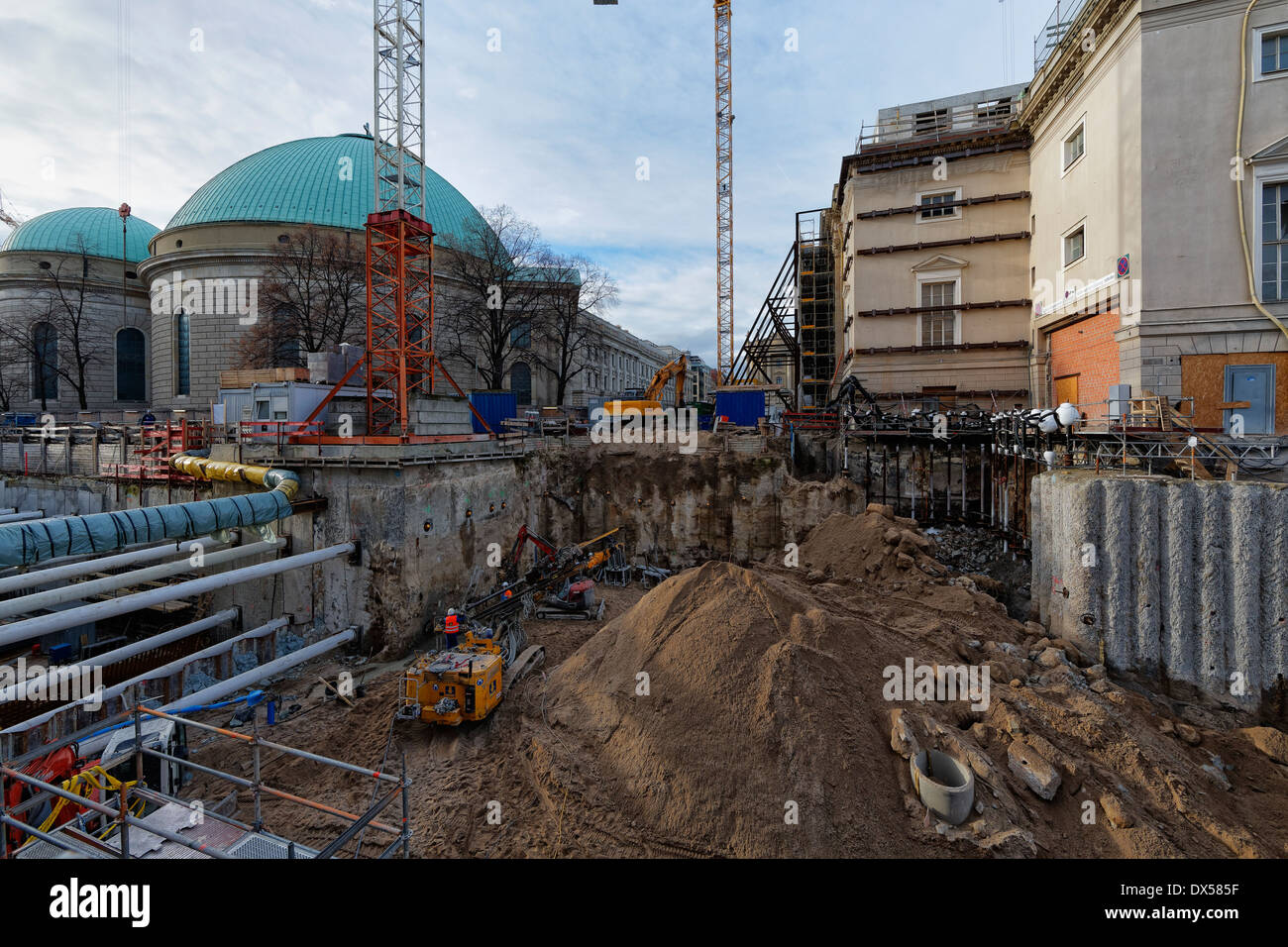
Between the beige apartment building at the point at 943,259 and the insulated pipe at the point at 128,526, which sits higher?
the beige apartment building at the point at 943,259

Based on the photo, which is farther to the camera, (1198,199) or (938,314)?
(938,314)

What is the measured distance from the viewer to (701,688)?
10.2m

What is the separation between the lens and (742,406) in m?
31.3

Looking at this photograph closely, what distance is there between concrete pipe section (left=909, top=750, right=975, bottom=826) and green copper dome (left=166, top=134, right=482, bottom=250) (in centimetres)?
4604

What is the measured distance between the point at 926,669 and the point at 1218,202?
17249mm

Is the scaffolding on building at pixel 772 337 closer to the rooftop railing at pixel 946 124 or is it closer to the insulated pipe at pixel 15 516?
the rooftop railing at pixel 946 124

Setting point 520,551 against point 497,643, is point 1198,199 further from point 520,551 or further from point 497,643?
point 520,551

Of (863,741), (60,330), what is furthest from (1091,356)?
(60,330)

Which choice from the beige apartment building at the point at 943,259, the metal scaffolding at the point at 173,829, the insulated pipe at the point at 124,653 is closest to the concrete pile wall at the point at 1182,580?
the metal scaffolding at the point at 173,829

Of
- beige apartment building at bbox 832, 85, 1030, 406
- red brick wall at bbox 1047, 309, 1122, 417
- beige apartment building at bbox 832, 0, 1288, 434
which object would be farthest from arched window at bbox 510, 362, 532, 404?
red brick wall at bbox 1047, 309, 1122, 417

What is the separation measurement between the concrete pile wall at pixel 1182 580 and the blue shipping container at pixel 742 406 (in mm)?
18392

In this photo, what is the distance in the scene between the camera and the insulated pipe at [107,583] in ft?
36.2

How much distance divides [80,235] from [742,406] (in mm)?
58148

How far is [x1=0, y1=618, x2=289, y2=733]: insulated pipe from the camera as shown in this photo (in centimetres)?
983
